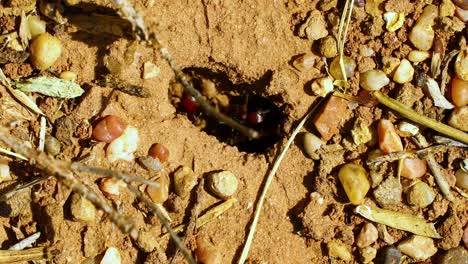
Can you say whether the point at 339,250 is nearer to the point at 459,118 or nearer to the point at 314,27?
the point at 459,118

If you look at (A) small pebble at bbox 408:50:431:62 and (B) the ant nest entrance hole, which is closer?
(A) small pebble at bbox 408:50:431:62

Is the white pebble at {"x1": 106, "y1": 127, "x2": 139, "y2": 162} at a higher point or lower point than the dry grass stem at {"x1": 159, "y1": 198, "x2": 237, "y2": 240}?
higher

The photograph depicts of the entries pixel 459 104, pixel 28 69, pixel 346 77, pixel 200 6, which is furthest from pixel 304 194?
pixel 28 69

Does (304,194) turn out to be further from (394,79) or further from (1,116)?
(1,116)

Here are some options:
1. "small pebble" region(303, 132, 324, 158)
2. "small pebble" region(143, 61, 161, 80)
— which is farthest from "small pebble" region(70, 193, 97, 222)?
"small pebble" region(303, 132, 324, 158)

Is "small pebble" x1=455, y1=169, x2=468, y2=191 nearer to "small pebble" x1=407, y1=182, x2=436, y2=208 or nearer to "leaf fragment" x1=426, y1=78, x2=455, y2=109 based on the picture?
"small pebble" x1=407, y1=182, x2=436, y2=208

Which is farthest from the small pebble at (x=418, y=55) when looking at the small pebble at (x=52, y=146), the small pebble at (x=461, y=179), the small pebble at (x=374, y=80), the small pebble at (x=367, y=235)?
the small pebble at (x=52, y=146)

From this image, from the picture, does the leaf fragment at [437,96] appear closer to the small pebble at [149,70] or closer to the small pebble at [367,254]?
the small pebble at [367,254]
